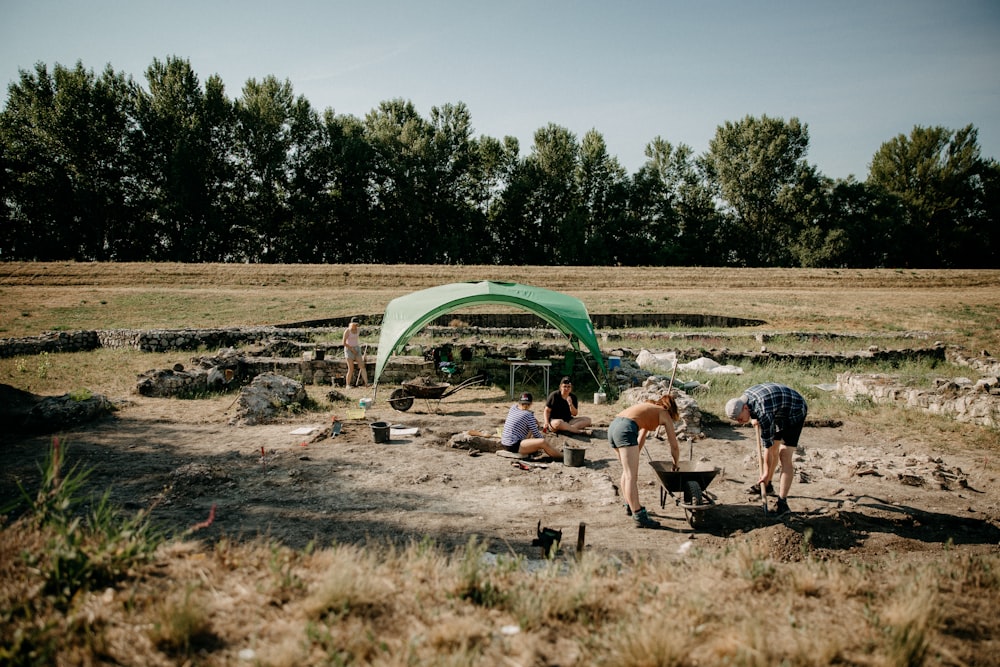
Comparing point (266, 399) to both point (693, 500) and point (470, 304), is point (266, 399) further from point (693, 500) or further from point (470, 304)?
point (693, 500)

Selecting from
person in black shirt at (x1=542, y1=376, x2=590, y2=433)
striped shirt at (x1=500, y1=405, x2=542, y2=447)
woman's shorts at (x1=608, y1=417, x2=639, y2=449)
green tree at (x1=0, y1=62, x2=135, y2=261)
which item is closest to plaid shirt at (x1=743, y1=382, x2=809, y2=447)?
woman's shorts at (x1=608, y1=417, x2=639, y2=449)

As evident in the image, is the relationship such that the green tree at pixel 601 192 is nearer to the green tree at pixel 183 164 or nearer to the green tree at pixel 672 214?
the green tree at pixel 672 214

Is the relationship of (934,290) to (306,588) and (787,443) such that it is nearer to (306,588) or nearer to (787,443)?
(787,443)

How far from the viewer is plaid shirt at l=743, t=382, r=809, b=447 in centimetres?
587

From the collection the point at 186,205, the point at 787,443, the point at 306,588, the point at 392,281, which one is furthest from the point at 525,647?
the point at 186,205

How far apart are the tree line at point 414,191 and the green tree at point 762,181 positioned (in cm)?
17

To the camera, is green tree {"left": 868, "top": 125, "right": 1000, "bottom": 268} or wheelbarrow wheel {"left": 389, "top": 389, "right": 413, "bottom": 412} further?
green tree {"left": 868, "top": 125, "right": 1000, "bottom": 268}

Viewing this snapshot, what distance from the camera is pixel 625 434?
5715 mm

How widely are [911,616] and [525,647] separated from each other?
2.39m

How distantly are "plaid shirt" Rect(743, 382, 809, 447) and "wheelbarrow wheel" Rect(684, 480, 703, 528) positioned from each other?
105 centimetres

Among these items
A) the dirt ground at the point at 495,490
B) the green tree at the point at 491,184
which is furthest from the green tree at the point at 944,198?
the dirt ground at the point at 495,490

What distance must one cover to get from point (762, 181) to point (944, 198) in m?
16.3

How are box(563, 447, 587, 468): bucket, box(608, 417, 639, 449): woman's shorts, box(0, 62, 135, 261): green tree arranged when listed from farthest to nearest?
1. box(0, 62, 135, 261): green tree
2. box(563, 447, 587, 468): bucket
3. box(608, 417, 639, 449): woman's shorts

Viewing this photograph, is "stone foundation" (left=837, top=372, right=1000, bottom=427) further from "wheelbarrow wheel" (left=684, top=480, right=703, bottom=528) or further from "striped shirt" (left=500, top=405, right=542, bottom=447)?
"striped shirt" (left=500, top=405, right=542, bottom=447)
